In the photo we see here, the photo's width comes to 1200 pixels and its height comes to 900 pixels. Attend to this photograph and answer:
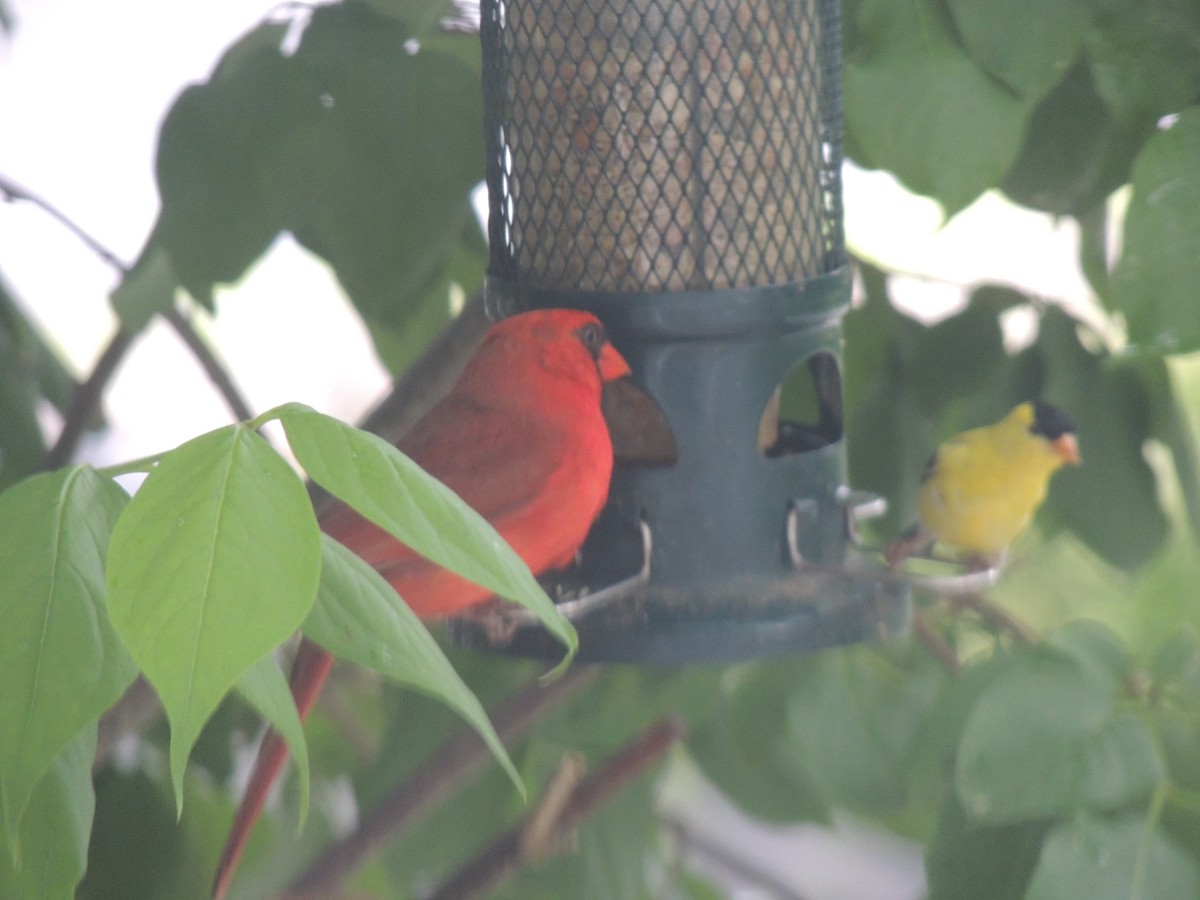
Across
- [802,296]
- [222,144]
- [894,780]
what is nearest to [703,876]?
[894,780]

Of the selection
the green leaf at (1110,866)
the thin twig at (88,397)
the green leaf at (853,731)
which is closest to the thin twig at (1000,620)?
the green leaf at (853,731)

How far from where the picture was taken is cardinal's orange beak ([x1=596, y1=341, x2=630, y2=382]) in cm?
217

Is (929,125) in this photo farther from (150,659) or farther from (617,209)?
(150,659)

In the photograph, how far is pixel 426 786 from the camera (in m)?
2.41

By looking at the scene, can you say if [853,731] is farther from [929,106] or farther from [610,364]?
[929,106]

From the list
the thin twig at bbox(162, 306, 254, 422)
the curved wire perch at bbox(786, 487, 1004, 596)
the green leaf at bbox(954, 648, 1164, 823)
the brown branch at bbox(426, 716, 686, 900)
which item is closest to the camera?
the green leaf at bbox(954, 648, 1164, 823)

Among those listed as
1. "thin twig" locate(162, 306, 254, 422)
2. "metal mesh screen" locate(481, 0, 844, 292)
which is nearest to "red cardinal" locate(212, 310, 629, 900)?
"metal mesh screen" locate(481, 0, 844, 292)

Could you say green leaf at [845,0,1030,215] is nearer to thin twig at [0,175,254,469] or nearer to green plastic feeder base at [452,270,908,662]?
green plastic feeder base at [452,270,908,662]

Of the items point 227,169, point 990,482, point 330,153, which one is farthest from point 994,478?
point 227,169

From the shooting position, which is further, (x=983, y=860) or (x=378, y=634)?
(x=983, y=860)

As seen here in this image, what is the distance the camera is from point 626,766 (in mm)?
2211

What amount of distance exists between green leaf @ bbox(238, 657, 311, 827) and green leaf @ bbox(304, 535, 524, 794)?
42 millimetres

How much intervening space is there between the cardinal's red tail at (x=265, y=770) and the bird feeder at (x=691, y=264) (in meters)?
0.25

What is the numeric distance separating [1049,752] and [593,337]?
2.69 ft
